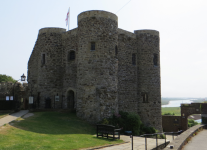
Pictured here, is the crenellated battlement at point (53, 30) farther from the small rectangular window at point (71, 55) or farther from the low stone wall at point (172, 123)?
the low stone wall at point (172, 123)

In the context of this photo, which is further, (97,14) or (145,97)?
(145,97)

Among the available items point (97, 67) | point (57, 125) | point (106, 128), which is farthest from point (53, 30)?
point (106, 128)

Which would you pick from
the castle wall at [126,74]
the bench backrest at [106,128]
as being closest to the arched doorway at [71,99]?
the castle wall at [126,74]

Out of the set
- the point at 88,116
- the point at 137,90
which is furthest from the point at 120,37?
the point at 88,116

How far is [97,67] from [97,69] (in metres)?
0.16

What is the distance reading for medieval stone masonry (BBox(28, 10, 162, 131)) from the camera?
55.0 ft

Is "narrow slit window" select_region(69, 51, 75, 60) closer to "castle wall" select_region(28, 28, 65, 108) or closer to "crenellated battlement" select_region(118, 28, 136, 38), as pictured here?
"castle wall" select_region(28, 28, 65, 108)

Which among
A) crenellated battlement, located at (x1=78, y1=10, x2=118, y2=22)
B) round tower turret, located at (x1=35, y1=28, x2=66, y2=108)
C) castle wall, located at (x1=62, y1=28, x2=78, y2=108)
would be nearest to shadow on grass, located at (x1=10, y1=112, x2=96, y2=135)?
castle wall, located at (x1=62, y1=28, x2=78, y2=108)

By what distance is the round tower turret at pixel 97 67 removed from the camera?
16406 millimetres

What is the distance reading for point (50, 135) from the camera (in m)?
11.3

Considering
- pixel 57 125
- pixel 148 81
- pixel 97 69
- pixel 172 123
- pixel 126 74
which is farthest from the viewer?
pixel 172 123

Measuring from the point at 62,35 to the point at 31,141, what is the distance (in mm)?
14740

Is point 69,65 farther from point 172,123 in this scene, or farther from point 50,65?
point 172,123

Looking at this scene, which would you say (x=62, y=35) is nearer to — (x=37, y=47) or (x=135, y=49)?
(x=37, y=47)
